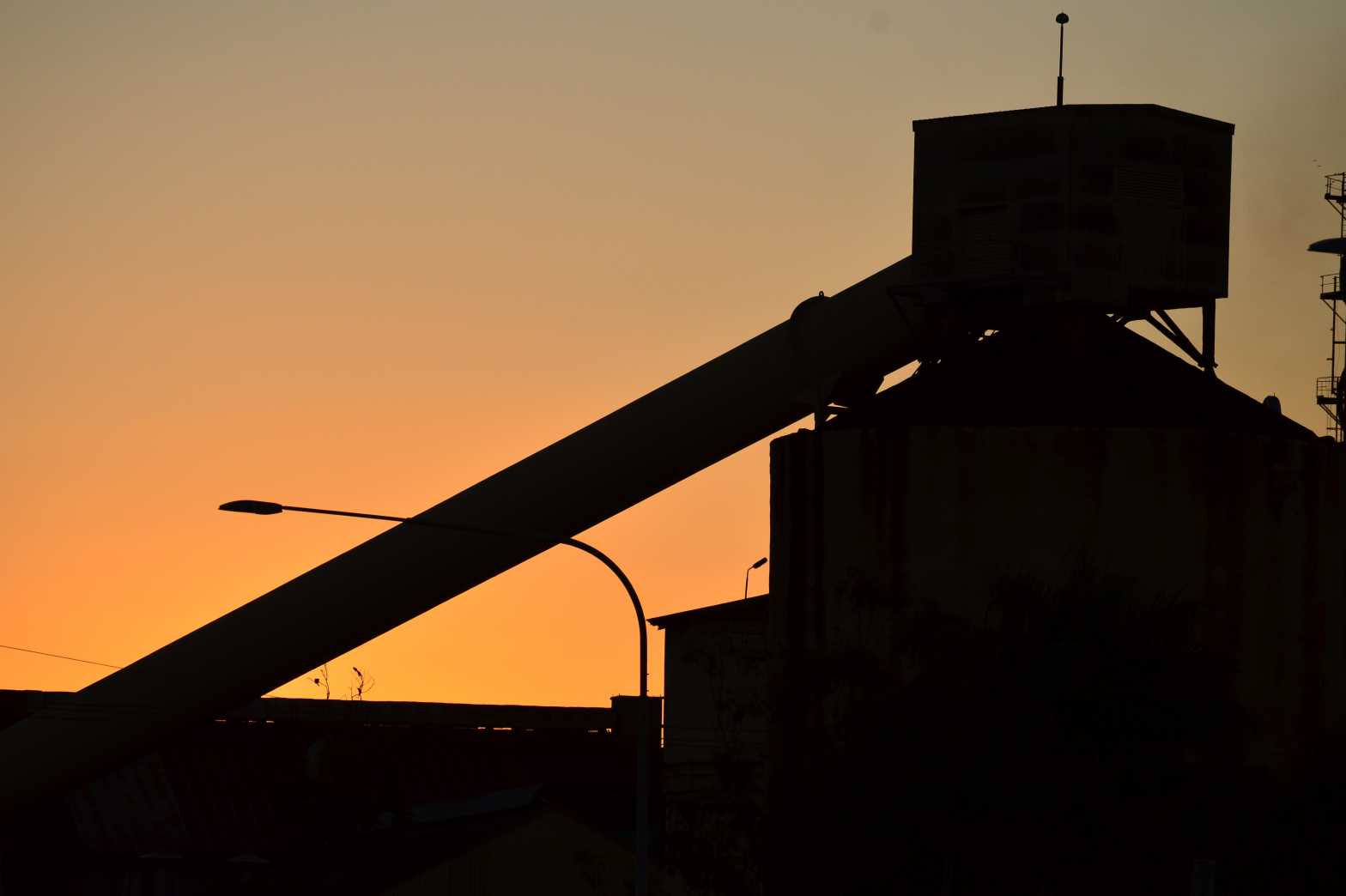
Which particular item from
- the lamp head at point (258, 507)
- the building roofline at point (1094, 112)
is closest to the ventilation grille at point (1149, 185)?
the building roofline at point (1094, 112)

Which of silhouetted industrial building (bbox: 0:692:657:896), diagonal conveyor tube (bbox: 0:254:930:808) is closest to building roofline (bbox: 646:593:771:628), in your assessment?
silhouetted industrial building (bbox: 0:692:657:896)

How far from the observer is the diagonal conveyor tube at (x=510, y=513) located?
44.8 m

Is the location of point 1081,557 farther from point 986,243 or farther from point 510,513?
point 510,513

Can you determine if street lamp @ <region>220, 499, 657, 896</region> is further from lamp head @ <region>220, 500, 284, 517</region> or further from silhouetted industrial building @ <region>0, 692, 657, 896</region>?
silhouetted industrial building @ <region>0, 692, 657, 896</region>

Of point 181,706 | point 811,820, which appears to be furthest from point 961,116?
point 181,706

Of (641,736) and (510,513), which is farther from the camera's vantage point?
(510,513)

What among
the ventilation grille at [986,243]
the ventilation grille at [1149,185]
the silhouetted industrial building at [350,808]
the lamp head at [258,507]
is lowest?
the silhouetted industrial building at [350,808]

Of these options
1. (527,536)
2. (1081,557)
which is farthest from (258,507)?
(1081,557)

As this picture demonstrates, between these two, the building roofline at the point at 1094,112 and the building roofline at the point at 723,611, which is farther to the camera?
the building roofline at the point at 723,611

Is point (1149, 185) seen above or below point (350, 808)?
above

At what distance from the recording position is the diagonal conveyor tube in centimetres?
4481

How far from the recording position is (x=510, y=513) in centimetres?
4525

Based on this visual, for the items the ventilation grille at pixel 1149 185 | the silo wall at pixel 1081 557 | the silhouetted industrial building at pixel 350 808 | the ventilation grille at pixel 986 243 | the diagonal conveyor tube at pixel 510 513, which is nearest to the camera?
the silo wall at pixel 1081 557

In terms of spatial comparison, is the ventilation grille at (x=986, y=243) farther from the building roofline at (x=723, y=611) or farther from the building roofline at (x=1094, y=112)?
the building roofline at (x=723, y=611)
